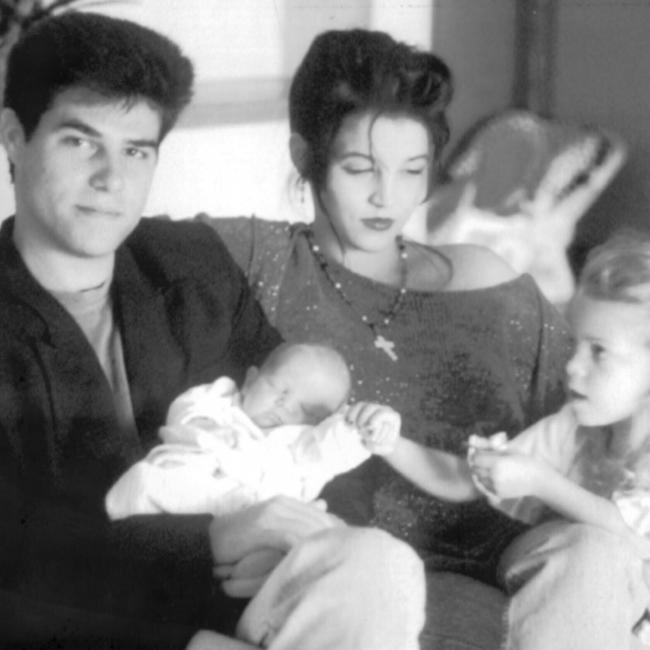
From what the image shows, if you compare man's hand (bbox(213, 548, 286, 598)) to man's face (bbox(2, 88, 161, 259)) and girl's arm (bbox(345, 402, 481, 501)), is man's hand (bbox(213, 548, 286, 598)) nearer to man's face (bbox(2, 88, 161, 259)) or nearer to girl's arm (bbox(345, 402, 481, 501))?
girl's arm (bbox(345, 402, 481, 501))

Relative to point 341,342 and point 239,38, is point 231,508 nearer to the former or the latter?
point 341,342

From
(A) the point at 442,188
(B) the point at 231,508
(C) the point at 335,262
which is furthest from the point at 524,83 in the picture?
(B) the point at 231,508

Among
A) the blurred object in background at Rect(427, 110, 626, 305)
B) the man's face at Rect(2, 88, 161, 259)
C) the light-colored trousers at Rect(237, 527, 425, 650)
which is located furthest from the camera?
the blurred object in background at Rect(427, 110, 626, 305)

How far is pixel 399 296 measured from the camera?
Result: 91cm

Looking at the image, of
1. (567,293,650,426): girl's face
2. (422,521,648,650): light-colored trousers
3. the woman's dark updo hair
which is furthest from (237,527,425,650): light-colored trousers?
the woman's dark updo hair

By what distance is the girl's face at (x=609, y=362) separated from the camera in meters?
0.81

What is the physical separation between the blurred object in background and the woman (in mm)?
18

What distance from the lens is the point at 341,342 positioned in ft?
2.93

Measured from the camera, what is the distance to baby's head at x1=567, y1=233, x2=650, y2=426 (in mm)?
812

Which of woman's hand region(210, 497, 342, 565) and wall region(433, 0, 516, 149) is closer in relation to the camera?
woman's hand region(210, 497, 342, 565)

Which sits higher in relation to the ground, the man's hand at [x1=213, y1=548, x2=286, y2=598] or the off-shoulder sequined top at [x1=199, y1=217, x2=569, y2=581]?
the off-shoulder sequined top at [x1=199, y1=217, x2=569, y2=581]

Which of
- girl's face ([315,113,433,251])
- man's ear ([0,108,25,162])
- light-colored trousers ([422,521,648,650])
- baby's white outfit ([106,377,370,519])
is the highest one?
man's ear ([0,108,25,162])

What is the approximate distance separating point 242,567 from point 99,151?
1.07 ft

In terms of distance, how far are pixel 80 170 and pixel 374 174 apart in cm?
23
